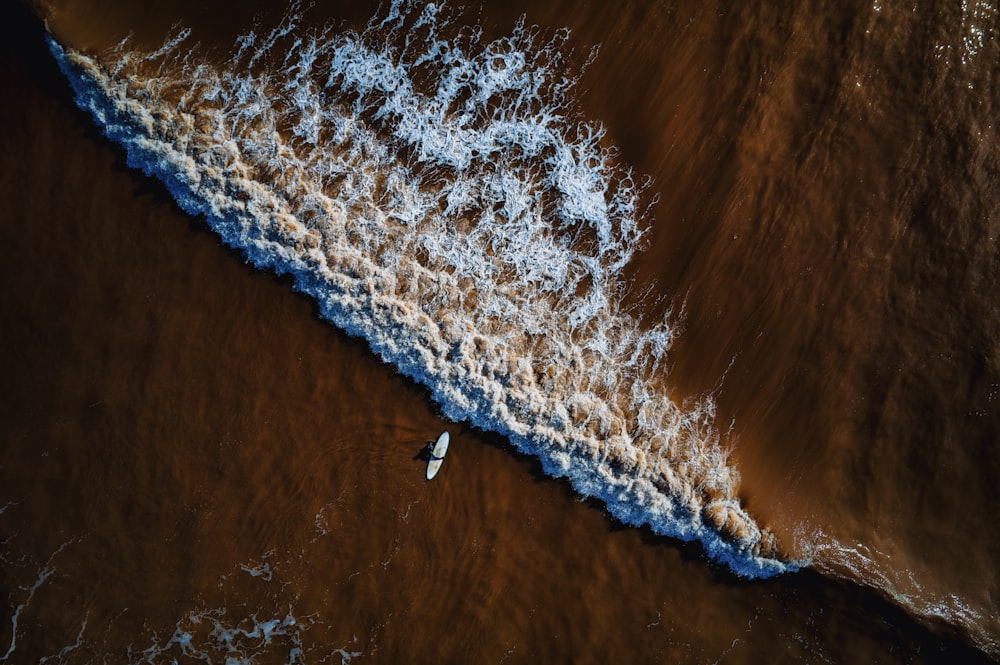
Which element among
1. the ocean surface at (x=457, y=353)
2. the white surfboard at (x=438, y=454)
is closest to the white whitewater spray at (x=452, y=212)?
the ocean surface at (x=457, y=353)

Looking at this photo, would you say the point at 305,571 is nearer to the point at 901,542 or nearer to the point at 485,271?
the point at 485,271

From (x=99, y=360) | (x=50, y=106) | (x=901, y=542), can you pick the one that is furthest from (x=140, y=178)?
(x=901, y=542)

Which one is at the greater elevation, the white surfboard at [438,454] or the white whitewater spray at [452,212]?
the white whitewater spray at [452,212]

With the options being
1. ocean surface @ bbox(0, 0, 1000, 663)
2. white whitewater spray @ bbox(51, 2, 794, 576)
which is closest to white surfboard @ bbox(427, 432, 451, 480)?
ocean surface @ bbox(0, 0, 1000, 663)

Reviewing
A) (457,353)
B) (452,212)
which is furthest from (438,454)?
(452,212)

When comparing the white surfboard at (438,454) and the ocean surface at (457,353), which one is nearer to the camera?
the ocean surface at (457,353)

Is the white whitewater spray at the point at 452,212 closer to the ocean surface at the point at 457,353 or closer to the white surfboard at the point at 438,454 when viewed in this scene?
the ocean surface at the point at 457,353

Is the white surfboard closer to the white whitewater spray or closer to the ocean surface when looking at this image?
the ocean surface
